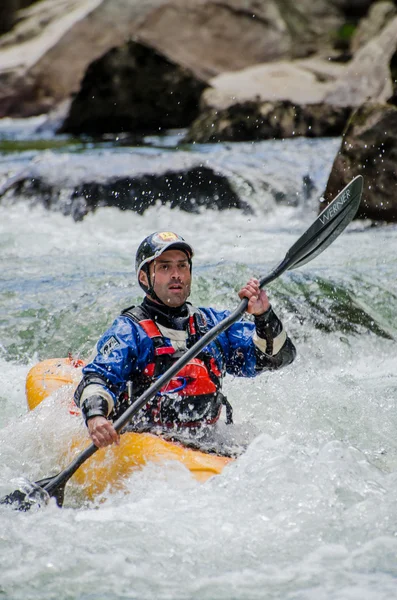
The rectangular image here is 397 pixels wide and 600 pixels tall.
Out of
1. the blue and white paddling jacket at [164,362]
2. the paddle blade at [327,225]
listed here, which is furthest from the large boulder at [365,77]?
the blue and white paddling jacket at [164,362]

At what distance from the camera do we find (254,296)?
397 cm

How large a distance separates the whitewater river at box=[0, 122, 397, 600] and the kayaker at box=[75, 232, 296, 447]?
330 millimetres

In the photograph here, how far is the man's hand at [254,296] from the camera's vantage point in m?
3.97

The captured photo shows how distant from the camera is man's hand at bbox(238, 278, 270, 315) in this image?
3.97 meters

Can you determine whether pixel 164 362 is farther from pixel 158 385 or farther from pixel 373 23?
pixel 373 23

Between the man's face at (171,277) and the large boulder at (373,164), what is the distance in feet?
15.6

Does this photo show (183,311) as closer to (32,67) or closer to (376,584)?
(376,584)

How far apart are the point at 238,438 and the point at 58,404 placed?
1.00m

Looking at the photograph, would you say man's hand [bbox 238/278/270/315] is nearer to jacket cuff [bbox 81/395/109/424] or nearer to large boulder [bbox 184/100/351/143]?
jacket cuff [bbox 81/395/109/424]

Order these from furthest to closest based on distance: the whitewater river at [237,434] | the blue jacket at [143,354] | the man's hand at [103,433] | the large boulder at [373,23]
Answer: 1. the large boulder at [373,23]
2. the blue jacket at [143,354]
3. the man's hand at [103,433]
4. the whitewater river at [237,434]

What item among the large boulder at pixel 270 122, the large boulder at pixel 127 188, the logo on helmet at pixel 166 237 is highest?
the logo on helmet at pixel 166 237

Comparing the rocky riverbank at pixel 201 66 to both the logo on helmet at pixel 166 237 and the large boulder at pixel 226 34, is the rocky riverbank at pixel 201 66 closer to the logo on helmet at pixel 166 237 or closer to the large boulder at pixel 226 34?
the large boulder at pixel 226 34

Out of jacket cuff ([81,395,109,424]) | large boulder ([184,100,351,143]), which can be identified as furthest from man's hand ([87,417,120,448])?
large boulder ([184,100,351,143])

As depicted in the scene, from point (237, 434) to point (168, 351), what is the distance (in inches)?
22.5
